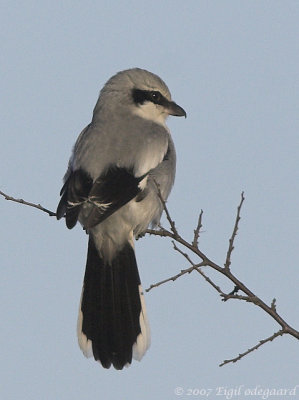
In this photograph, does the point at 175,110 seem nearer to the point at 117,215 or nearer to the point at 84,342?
the point at 117,215

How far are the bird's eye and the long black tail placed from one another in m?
1.13

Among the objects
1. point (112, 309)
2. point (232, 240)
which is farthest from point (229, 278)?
point (112, 309)

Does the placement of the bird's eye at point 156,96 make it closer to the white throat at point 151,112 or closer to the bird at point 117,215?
the white throat at point 151,112

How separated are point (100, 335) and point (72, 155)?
1.20 m

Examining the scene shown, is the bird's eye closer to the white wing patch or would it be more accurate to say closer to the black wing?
the black wing

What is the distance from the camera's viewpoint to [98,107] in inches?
213

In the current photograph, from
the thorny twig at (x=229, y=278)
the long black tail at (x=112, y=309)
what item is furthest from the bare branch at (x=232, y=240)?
the long black tail at (x=112, y=309)

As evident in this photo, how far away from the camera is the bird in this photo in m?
4.55

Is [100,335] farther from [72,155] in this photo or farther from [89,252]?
[72,155]

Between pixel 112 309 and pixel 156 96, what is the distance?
1528mm

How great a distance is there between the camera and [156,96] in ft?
17.9

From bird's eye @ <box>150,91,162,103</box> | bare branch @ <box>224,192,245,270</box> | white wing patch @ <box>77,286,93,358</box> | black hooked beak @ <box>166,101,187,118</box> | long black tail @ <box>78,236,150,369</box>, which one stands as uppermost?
bird's eye @ <box>150,91,162,103</box>

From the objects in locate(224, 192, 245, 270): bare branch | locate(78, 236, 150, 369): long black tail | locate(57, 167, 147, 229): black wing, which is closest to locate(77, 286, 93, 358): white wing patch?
locate(78, 236, 150, 369): long black tail

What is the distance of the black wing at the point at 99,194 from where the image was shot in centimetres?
438
